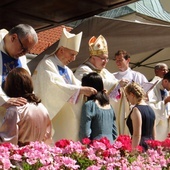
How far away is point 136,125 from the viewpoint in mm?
5281

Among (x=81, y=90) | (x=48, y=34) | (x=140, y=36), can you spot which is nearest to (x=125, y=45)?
(x=140, y=36)

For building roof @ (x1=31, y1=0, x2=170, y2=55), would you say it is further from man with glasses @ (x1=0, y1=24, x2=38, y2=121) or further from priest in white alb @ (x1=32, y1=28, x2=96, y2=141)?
man with glasses @ (x1=0, y1=24, x2=38, y2=121)

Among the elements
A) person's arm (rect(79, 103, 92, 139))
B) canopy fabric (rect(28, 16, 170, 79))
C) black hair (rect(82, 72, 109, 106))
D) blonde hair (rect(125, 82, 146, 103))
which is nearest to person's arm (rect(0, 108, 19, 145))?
person's arm (rect(79, 103, 92, 139))

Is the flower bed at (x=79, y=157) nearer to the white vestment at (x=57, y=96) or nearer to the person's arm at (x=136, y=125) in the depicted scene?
the person's arm at (x=136, y=125)

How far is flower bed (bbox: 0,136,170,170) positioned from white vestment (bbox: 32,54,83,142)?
6.32 feet

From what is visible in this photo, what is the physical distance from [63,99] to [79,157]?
2506 millimetres

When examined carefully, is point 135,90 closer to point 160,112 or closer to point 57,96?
point 57,96

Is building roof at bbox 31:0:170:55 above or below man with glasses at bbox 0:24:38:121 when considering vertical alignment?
above

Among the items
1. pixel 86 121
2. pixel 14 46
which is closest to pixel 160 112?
pixel 86 121

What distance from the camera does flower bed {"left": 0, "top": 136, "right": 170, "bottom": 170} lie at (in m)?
2.87

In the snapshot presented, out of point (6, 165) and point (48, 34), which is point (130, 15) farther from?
point (6, 165)

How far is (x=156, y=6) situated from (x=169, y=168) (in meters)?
16.6

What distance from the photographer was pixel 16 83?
147 inches

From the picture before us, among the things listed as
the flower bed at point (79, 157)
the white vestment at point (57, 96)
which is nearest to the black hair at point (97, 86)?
the white vestment at point (57, 96)
